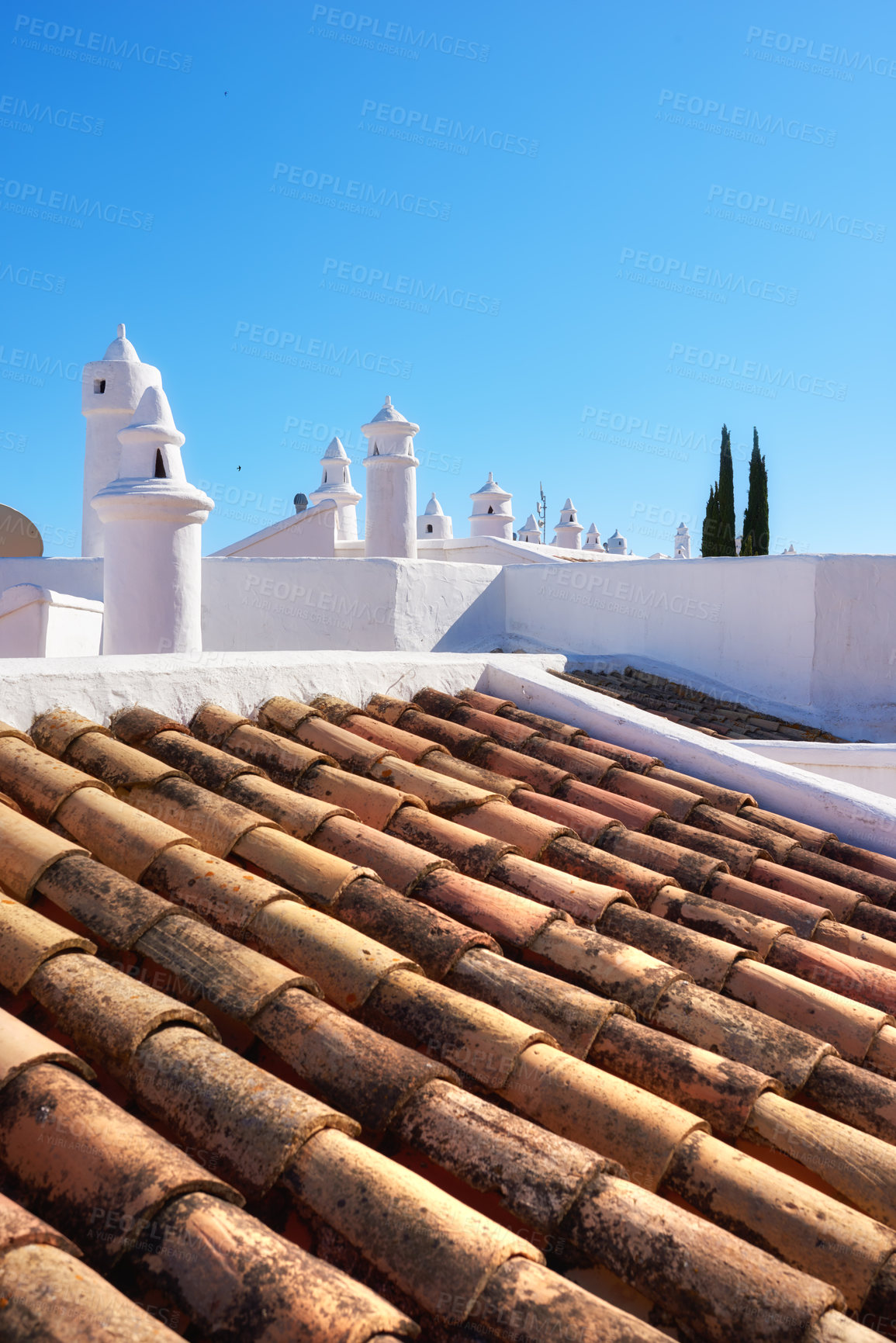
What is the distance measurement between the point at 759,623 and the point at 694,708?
5.99 ft

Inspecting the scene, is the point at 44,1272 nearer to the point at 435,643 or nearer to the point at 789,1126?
the point at 789,1126

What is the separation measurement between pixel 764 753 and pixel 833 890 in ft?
12.3

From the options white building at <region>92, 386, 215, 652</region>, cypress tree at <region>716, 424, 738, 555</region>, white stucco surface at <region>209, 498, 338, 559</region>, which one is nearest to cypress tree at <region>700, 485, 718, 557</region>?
cypress tree at <region>716, 424, 738, 555</region>

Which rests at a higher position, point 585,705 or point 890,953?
point 585,705

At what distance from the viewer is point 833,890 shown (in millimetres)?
3842

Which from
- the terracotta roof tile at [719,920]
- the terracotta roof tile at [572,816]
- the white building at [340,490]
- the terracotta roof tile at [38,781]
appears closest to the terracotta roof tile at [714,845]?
the terracotta roof tile at [572,816]

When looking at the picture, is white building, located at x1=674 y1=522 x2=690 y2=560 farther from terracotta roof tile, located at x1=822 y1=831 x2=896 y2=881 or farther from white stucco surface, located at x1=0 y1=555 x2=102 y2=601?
terracotta roof tile, located at x1=822 y1=831 x2=896 y2=881

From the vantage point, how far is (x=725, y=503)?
32969mm

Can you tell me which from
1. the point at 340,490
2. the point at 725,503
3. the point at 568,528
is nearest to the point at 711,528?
the point at 725,503

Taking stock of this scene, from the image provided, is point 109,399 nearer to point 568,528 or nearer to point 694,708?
point 694,708

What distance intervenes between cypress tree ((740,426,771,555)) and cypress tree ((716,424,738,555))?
0.69 m

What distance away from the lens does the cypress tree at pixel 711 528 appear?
31.5 metres

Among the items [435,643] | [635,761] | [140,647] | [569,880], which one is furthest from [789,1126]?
[435,643]

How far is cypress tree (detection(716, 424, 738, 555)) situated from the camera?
3148 cm
